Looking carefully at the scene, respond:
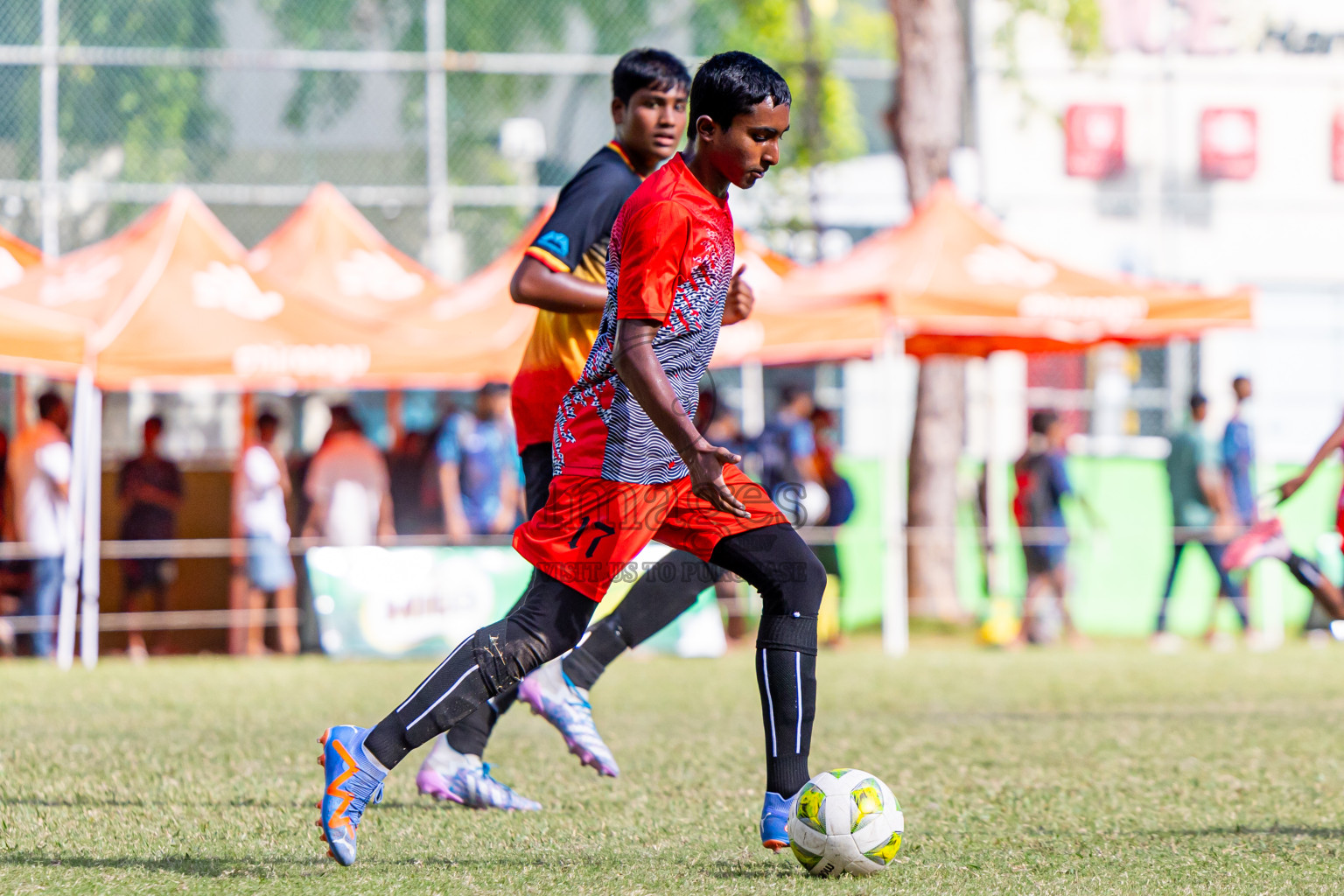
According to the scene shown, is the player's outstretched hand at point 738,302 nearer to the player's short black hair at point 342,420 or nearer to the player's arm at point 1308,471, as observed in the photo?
the player's arm at point 1308,471

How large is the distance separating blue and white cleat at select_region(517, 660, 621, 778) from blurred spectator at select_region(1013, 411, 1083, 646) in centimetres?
946

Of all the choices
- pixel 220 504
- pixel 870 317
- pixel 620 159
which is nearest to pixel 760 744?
pixel 620 159

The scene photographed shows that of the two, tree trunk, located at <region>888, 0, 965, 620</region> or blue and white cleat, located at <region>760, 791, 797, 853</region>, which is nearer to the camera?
blue and white cleat, located at <region>760, 791, 797, 853</region>

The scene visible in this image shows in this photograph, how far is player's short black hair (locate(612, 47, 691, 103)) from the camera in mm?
5375

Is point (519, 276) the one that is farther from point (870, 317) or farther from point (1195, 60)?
point (1195, 60)

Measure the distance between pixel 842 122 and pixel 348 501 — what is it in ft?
28.2

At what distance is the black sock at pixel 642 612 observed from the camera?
5.16m

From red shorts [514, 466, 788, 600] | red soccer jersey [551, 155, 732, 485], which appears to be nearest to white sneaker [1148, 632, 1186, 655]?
red shorts [514, 466, 788, 600]

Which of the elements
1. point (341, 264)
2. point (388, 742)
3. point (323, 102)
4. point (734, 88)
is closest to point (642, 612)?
point (388, 742)

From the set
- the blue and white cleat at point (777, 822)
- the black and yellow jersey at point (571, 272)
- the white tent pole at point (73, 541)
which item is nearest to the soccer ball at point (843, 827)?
the blue and white cleat at point (777, 822)

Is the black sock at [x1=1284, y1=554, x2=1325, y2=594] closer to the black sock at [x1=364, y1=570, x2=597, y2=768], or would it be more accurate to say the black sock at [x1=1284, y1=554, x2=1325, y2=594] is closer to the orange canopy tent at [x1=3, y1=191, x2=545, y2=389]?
the black sock at [x1=364, y1=570, x2=597, y2=768]

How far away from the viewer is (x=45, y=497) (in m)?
12.4

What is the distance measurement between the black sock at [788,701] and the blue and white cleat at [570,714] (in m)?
1.15

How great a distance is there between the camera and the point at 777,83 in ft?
13.4
